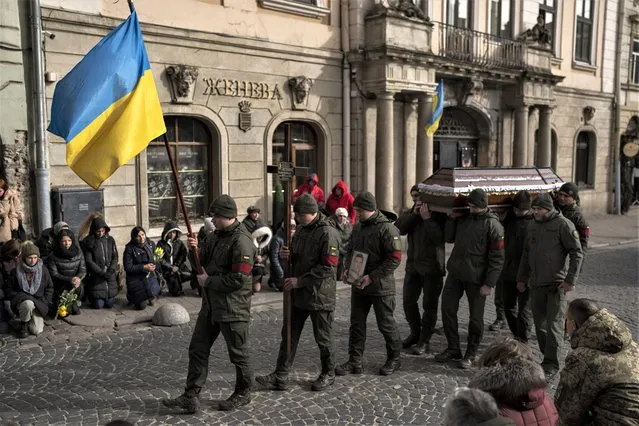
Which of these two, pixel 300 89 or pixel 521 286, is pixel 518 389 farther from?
pixel 300 89

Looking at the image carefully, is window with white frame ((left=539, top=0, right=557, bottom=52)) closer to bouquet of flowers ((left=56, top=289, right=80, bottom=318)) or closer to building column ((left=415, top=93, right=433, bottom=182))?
building column ((left=415, top=93, right=433, bottom=182))

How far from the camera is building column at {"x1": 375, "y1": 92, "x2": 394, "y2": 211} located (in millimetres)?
14430

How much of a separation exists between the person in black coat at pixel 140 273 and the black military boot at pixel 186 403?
3.82 m

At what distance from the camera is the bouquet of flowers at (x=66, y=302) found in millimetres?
8234

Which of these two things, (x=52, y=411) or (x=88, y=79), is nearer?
(x=52, y=411)

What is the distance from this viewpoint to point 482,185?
8.30 metres

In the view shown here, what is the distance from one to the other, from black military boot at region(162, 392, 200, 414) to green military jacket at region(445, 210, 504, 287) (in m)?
3.07

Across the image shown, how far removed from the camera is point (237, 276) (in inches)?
211

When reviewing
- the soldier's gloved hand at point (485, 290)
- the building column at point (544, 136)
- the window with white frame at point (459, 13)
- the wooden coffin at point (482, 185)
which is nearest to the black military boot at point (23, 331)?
the wooden coffin at point (482, 185)

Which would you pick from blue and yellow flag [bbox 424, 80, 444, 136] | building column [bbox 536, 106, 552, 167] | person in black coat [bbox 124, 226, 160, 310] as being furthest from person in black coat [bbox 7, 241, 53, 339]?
building column [bbox 536, 106, 552, 167]

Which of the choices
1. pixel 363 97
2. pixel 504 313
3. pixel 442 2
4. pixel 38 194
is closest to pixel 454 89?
pixel 442 2

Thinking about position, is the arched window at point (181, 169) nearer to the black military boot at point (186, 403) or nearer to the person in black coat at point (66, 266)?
the person in black coat at point (66, 266)

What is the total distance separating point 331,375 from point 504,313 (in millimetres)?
3147

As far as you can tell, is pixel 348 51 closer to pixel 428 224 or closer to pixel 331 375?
pixel 428 224
